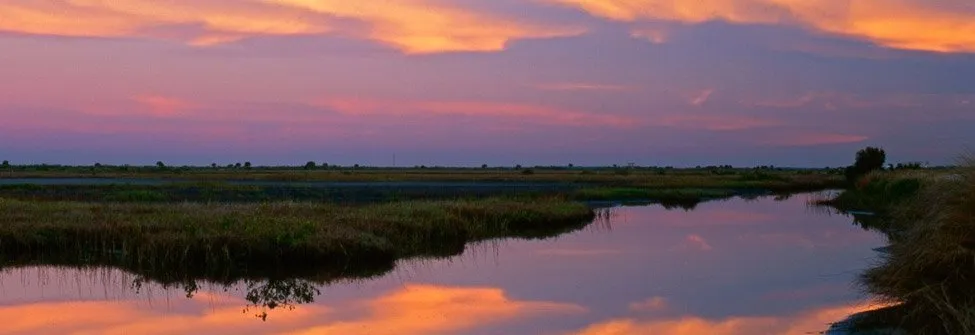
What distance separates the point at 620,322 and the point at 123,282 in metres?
11.8

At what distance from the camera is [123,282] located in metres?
21.4

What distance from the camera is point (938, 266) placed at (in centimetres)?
1461

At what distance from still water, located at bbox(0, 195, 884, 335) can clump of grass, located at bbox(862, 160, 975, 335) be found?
1677 millimetres

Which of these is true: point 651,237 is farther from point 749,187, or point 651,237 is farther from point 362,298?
point 749,187

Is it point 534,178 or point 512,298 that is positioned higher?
point 534,178

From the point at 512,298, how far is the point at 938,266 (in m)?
9.12

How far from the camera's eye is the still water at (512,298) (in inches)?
674

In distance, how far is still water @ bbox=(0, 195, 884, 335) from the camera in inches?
674

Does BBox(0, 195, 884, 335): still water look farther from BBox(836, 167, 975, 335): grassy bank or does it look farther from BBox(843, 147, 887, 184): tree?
BBox(843, 147, 887, 184): tree

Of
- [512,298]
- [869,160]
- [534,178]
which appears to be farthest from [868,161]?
[512,298]

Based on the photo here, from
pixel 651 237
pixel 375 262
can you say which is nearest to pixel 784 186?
pixel 651 237

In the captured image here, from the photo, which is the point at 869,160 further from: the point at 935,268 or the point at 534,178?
the point at 935,268

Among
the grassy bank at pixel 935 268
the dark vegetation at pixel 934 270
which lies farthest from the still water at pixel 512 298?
the grassy bank at pixel 935 268

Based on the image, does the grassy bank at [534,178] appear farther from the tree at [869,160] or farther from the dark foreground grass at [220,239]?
the dark foreground grass at [220,239]
